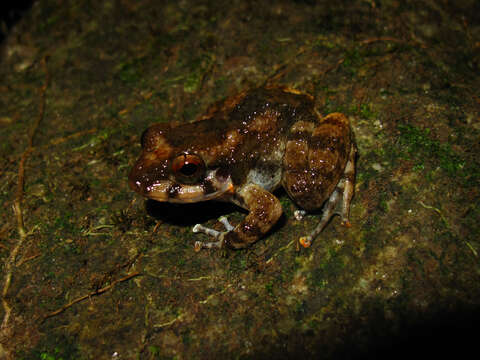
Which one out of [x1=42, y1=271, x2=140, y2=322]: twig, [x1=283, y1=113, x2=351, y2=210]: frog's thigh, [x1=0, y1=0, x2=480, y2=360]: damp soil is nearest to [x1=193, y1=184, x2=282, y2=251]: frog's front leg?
[x1=0, y1=0, x2=480, y2=360]: damp soil

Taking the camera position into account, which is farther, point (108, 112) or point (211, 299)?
point (108, 112)

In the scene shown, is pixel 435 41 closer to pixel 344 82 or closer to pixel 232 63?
pixel 344 82

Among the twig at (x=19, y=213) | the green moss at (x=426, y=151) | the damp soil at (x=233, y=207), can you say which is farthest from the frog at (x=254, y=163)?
the twig at (x=19, y=213)

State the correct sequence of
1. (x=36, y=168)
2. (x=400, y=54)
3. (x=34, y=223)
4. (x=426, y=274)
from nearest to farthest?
(x=426, y=274), (x=34, y=223), (x=36, y=168), (x=400, y=54)

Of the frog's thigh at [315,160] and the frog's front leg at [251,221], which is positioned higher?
the frog's thigh at [315,160]

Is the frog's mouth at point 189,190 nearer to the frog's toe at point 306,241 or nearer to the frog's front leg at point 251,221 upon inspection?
the frog's front leg at point 251,221

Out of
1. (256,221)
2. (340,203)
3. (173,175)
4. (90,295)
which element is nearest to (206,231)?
(256,221)

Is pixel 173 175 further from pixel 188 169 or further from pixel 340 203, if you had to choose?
pixel 340 203

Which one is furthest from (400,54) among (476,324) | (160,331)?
(160,331)

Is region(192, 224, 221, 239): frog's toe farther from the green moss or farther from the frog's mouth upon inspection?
the green moss
